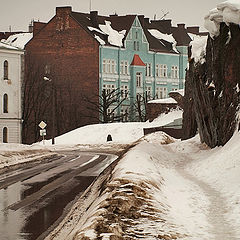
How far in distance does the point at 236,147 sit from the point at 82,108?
64924mm

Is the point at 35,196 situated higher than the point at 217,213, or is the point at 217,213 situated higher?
the point at 217,213

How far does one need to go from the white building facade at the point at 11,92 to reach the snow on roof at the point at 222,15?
53.6 meters

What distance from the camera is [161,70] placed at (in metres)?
87.8

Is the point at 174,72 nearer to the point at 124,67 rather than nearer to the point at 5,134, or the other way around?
the point at 124,67

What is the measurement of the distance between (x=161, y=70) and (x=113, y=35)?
8789mm

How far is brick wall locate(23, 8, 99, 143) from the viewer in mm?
77500

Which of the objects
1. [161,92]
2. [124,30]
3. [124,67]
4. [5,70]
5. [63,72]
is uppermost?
[124,30]

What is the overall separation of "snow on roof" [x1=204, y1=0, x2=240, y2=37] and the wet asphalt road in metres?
5.05

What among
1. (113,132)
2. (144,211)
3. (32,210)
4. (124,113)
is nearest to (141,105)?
(124,113)

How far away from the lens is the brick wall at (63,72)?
77.5 m

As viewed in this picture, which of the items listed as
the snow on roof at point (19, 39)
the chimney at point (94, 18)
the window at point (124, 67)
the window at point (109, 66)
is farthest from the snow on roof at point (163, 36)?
the snow on roof at point (19, 39)

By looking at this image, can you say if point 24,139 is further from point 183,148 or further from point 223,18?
point 223,18

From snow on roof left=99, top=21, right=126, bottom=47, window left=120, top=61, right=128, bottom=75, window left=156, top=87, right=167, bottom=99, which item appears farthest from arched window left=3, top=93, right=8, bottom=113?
window left=156, top=87, right=167, bottom=99

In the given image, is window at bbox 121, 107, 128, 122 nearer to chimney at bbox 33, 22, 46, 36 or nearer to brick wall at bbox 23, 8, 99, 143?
brick wall at bbox 23, 8, 99, 143
